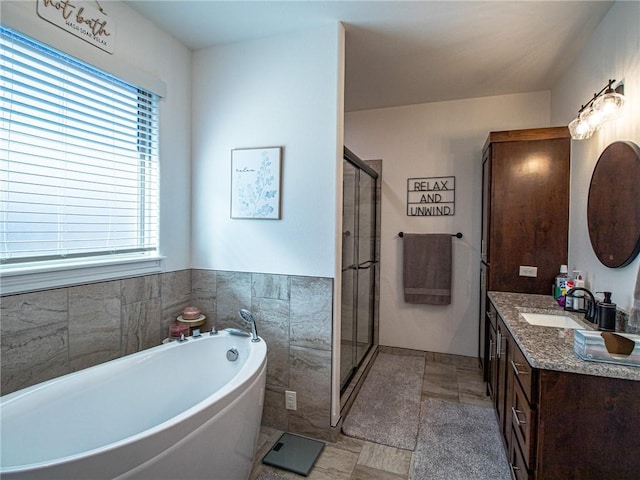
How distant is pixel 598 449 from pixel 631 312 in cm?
70

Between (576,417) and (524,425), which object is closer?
(576,417)

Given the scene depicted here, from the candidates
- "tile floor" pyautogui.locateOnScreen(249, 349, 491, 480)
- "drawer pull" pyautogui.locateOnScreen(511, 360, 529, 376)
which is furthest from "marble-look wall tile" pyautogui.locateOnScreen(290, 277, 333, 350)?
"drawer pull" pyautogui.locateOnScreen(511, 360, 529, 376)

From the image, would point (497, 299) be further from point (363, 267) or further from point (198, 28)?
point (198, 28)

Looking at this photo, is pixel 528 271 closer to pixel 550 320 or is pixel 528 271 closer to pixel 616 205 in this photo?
pixel 550 320

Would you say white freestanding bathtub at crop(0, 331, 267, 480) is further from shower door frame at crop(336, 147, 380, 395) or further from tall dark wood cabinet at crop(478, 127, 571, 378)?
tall dark wood cabinet at crop(478, 127, 571, 378)

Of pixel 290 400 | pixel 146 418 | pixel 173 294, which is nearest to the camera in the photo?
pixel 146 418

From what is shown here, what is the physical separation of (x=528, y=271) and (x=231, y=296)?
2.24 metres

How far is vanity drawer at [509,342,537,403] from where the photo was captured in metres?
1.28

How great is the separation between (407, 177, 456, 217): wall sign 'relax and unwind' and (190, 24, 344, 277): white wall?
160 cm

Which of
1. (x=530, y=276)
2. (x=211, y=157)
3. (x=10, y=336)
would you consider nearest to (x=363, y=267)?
(x=530, y=276)

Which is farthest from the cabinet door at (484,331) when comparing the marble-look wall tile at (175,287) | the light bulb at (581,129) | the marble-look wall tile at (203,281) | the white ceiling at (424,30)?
the marble-look wall tile at (175,287)

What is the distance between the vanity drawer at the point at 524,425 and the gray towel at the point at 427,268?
173 cm

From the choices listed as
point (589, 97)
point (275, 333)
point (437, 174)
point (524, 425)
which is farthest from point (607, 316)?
point (437, 174)

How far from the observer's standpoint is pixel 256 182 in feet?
7.29
